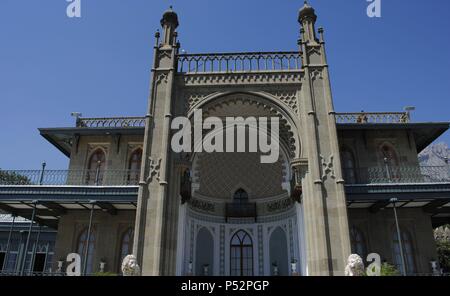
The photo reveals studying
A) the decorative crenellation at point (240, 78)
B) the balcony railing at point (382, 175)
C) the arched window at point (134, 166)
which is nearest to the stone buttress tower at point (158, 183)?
the decorative crenellation at point (240, 78)

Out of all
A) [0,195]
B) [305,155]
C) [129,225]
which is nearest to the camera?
[305,155]

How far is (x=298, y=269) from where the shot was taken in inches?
615

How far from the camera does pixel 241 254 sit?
18.0 m

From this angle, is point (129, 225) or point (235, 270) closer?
point (129, 225)

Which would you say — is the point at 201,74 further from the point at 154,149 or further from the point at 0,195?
the point at 0,195

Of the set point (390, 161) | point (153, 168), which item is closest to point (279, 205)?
point (390, 161)

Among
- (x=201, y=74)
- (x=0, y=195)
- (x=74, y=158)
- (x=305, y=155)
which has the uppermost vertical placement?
(x=201, y=74)

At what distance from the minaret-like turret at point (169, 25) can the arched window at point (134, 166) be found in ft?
18.0

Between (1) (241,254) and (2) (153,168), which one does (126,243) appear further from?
(1) (241,254)

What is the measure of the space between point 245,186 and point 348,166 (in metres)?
5.68

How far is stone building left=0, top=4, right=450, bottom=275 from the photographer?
12203mm
